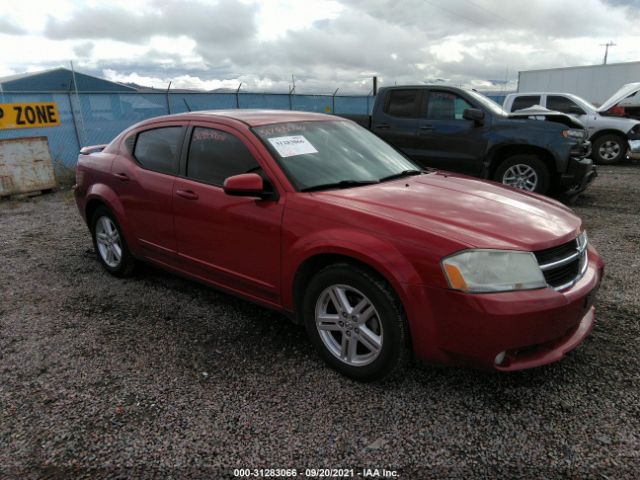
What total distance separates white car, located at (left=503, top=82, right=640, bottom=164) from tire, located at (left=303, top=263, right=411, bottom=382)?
37.5 feet

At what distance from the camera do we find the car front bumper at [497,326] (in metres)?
2.24

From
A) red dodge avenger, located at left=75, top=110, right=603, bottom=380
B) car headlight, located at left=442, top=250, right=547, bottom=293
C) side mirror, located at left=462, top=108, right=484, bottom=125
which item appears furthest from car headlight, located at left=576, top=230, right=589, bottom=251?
side mirror, located at left=462, top=108, right=484, bottom=125

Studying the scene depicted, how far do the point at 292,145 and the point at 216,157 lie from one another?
604 mm

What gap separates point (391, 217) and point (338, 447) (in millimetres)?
1201

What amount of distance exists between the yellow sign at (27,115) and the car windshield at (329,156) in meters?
8.93

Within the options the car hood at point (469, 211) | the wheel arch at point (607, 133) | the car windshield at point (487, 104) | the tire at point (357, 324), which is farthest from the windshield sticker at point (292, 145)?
the wheel arch at point (607, 133)

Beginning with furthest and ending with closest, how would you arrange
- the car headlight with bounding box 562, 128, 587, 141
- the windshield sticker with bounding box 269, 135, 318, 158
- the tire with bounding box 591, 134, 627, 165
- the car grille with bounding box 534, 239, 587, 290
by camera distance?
the tire with bounding box 591, 134, 627, 165, the car headlight with bounding box 562, 128, 587, 141, the windshield sticker with bounding box 269, 135, 318, 158, the car grille with bounding box 534, 239, 587, 290

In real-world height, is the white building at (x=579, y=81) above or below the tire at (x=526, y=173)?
above

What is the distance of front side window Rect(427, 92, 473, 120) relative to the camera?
7.42 metres

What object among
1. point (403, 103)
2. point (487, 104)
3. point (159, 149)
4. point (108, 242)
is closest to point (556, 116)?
point (487, 104)

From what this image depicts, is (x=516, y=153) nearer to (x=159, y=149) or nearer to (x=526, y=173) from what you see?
(x=526, y=173)

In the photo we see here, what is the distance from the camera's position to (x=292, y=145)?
3.22m

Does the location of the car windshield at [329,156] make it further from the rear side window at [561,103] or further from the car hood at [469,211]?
the rear side window at [561,103]

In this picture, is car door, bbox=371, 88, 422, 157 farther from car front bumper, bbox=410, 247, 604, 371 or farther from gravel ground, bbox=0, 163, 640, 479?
car front bumper, bbox=410, 247, 604, 371
